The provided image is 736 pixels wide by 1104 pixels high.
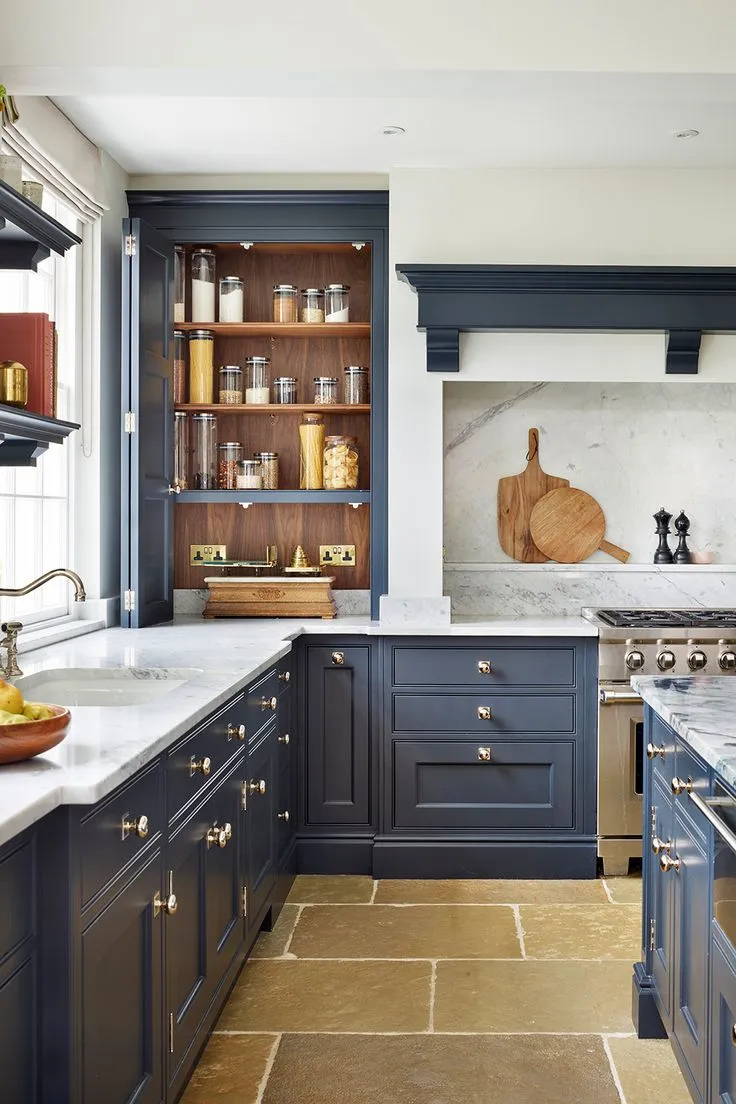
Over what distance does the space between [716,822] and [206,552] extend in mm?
2978

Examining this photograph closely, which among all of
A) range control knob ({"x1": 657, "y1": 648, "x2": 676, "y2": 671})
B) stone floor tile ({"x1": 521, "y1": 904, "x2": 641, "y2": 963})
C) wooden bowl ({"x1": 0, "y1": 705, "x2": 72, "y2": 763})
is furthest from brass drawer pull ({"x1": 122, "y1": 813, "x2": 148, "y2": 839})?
range control knob ({"x1": 657, "y1": 648, "x2": 676, "y2": 671})

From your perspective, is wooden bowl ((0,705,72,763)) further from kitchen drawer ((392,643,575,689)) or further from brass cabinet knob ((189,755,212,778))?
kitchen drawer ((392,643,575,689))

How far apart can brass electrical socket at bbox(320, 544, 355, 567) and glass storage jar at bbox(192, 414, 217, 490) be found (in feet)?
1.81

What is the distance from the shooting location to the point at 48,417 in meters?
2.49

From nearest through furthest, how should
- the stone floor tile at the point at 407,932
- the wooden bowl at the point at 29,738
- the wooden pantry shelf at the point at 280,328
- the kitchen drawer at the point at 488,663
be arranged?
the wooden bowl at the point at 29,738
the stone floor tile at the point at 407,932
the kitchen drawer at the point at 488,663
the wooden pantry shelf at the point at 280,328

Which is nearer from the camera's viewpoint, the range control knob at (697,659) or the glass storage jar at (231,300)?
the range control knob at (697,659)

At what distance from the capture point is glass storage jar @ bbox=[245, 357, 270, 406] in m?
4.25

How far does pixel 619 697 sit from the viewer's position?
150 inches

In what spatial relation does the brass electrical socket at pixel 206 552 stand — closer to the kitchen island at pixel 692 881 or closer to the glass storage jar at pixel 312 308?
the glass storage jar at pixel 312 308

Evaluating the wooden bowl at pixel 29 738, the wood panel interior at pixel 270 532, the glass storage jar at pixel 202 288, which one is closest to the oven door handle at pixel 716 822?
the wooden bowl at pixel 29 738

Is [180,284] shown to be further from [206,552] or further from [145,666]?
[145,666]

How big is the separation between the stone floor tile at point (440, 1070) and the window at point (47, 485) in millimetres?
1594

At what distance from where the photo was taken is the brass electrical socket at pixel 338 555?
14.6 ft

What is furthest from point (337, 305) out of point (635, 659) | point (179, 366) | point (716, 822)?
point (716, 822)
